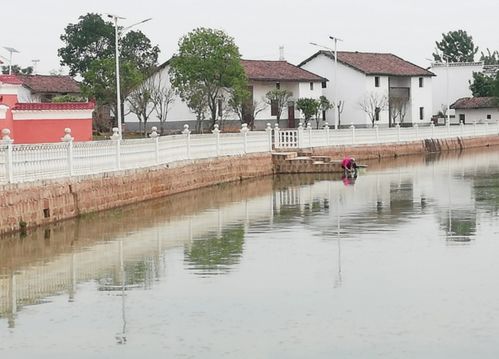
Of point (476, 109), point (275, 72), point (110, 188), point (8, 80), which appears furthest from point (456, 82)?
point (110, 188)

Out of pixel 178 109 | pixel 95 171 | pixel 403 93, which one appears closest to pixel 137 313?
pixel 95 171

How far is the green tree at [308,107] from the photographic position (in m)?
62.6

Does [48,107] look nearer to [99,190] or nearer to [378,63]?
[99,190]

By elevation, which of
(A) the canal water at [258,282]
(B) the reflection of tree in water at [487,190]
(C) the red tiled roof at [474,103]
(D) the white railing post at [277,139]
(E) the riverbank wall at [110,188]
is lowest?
(A) the canal water at [258,282]

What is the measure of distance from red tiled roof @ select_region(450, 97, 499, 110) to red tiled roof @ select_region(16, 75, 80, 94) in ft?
98.3

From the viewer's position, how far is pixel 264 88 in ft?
210

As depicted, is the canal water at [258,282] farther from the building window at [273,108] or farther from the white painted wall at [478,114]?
the white painted wall at [478,114]

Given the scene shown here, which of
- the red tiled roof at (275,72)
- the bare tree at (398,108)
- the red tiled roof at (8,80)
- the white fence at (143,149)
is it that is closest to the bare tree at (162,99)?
the red tiled roof at (275,72)

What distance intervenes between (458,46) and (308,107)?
58.4 m

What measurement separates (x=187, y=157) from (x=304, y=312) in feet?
63.5

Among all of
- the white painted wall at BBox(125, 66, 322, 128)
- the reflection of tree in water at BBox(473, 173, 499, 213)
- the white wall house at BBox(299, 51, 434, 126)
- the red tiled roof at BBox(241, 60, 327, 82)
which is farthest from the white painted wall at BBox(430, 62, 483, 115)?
the reflection of tree in water at BBox(473, 173, 499, 213)

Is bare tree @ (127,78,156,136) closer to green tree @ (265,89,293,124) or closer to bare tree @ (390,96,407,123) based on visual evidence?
green tree @ (265,89,293,124)

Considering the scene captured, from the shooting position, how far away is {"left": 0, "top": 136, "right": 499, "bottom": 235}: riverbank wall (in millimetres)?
19750

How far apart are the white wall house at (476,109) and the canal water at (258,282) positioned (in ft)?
176
